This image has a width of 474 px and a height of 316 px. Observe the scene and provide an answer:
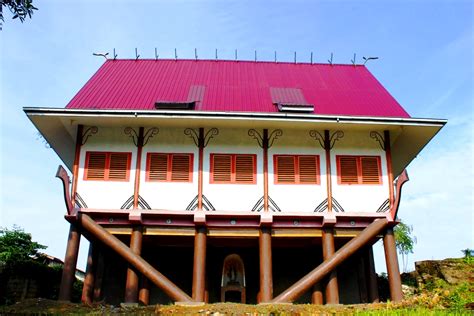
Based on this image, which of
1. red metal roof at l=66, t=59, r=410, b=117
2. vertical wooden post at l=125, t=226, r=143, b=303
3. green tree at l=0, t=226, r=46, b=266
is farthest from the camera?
green tree at l=0, t=226, r=46, b=266

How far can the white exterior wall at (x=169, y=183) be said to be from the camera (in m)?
15.4

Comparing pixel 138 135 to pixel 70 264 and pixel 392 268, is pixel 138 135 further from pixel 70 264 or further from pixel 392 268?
pixel 392 268

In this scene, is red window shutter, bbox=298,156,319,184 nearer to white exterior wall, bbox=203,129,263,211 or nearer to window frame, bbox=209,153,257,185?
white exterior wall, bbox=203,129,263,211

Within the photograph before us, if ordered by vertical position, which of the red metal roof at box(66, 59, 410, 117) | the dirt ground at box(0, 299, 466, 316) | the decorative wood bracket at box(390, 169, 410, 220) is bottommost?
the dirt ground at box(0, 299, 466, 316)

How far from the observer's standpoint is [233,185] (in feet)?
51.4

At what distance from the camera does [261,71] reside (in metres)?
20.1

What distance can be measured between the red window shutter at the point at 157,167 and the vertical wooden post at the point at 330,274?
5273mm

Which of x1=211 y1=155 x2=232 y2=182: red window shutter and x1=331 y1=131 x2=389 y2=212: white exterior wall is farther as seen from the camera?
x1=211 y1=155 x2=232 y2=182: red window shutter

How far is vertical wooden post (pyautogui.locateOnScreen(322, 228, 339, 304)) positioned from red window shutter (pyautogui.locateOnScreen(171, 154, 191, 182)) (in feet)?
15.0

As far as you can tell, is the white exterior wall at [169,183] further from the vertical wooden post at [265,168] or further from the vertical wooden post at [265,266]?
the vertical wooden post at [265,266]

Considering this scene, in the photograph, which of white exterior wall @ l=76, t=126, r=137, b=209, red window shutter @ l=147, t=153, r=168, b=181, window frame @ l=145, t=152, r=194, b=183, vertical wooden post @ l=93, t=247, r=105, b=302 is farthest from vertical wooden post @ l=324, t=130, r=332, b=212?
vertical wooden post @ l=93, t=247, r=105, b=302

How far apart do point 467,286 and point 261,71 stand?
1067 cm

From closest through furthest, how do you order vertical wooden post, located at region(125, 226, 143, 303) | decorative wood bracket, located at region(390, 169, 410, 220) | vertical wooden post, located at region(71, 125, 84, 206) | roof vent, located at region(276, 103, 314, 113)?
vertical wooden post, located at region(125, 226, 143, 303) → decorative wood bracket, located at region(390, 169, 410, 220) → vertical wooden post, located at region(71, 125, 84, 206) → roof vent, located at region(276, 103, 314, 113)

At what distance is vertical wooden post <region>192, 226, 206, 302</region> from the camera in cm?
1427
